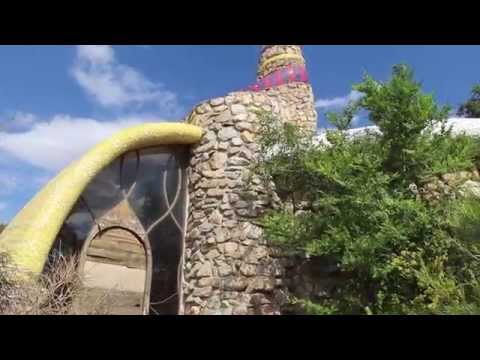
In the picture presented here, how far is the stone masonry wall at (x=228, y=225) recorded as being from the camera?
4.34 m

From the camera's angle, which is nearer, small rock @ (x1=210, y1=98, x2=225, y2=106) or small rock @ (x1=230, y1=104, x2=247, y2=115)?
small rock @ (x1=230, y1=104, x2=247, y2=115)

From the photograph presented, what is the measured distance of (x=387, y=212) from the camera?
10.9ft

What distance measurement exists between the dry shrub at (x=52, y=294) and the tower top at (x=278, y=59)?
7.14 m

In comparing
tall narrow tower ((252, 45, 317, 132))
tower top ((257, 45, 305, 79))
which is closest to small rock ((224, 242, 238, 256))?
tall narrow tower ((252, 45, 317, 132))

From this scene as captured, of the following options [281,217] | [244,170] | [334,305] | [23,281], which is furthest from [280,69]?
[23,281]

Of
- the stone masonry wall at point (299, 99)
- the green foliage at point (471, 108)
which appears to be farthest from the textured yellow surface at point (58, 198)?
the green foliage at point (471, 108)

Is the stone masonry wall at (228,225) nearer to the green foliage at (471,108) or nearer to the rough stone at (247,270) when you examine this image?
the rough stone at (247,270)

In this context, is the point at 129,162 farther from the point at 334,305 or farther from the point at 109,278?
the point at 334,305

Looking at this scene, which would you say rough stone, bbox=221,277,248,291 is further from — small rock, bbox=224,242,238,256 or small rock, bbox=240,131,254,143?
small rock, bbox=240,131,254,143

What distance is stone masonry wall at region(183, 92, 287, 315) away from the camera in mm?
4340

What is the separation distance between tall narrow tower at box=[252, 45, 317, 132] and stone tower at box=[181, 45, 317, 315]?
3.93m

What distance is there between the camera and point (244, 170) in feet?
15.8
